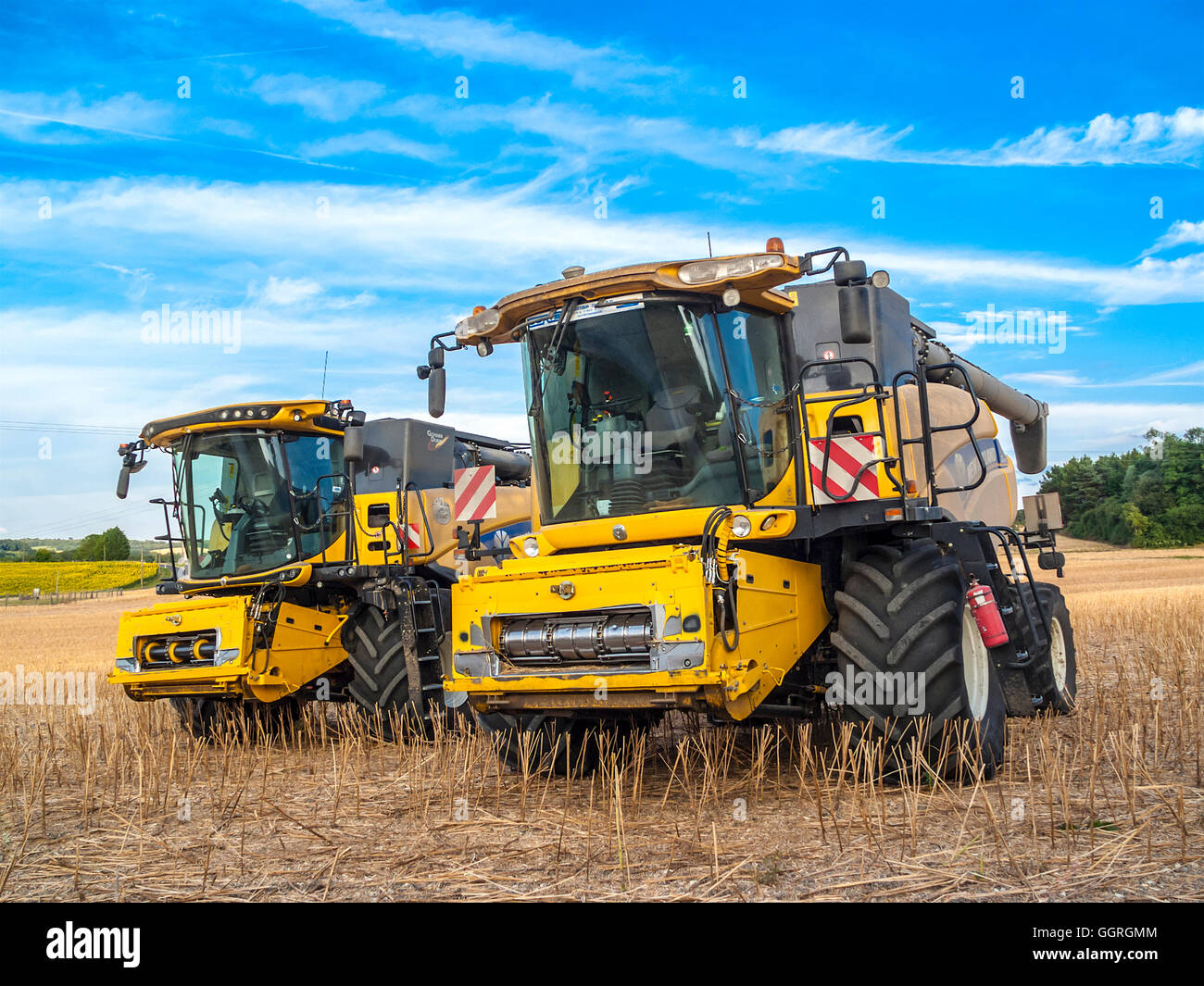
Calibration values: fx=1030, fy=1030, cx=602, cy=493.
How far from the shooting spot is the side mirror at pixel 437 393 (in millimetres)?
6246

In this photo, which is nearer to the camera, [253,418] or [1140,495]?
[253,418]

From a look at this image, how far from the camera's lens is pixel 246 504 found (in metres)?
9.13

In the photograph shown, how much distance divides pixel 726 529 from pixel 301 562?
15.9 ft

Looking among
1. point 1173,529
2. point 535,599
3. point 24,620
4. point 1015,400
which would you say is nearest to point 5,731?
point 535,599

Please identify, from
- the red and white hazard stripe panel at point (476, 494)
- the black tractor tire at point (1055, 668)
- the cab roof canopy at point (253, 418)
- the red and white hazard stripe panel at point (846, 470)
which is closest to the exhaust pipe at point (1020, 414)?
the black tractor tire at point (1055, 668)

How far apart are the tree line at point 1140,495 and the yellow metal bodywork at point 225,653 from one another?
2087 inches

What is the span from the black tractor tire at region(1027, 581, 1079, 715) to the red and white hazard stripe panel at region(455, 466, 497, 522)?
4.17 meters

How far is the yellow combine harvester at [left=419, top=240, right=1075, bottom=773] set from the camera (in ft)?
16.8

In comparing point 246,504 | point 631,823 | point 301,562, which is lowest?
point 631,823

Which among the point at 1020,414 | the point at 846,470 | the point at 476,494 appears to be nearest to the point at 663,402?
the point at 846,470

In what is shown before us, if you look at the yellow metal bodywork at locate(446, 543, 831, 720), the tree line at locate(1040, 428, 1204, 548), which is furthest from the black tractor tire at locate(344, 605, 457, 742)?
the tree line at locate(1040, 428, 1204, 548)

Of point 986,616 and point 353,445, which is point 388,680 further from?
point 986,616

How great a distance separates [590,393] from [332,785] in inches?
116
